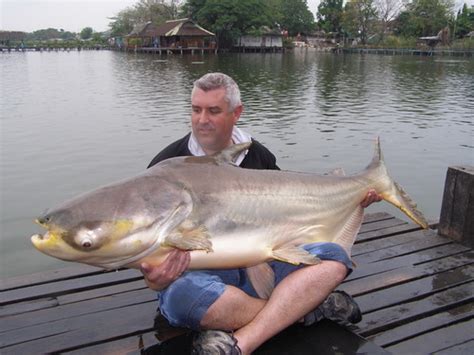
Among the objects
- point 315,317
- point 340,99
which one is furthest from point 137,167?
point 340,99

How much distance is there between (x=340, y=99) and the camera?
24953mm

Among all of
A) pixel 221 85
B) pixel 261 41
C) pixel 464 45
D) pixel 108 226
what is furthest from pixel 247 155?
pixel 261 41

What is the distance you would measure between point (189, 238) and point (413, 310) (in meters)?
2.17

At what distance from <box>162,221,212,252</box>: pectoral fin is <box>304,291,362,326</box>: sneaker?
1.17 m

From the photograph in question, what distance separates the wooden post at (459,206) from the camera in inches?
190

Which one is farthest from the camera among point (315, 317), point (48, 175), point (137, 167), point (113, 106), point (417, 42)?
point (417, 42)

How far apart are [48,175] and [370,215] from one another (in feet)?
28.8

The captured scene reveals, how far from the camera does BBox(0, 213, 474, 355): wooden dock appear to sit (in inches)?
127

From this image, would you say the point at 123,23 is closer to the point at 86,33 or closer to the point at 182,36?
the point at 182,36

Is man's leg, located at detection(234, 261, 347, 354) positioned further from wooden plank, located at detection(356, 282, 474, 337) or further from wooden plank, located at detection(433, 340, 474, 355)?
wooden plank, located at detection(433, 340, 474, 355)

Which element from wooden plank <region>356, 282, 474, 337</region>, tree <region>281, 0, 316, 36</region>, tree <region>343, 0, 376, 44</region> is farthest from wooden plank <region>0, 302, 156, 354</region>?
tree <region>281, 0, 316, 36</region>

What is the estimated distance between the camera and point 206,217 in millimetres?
2668

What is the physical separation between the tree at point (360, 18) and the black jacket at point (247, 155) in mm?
92785

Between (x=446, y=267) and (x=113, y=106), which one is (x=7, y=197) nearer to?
(x=446, y=267)
